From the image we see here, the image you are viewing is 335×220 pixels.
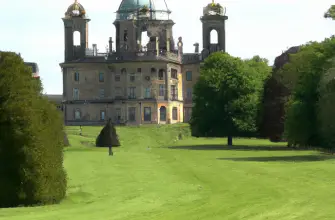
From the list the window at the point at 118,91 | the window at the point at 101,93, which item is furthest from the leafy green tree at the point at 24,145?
the window at the point at 101,93

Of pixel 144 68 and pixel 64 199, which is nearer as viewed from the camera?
pixel 64 199

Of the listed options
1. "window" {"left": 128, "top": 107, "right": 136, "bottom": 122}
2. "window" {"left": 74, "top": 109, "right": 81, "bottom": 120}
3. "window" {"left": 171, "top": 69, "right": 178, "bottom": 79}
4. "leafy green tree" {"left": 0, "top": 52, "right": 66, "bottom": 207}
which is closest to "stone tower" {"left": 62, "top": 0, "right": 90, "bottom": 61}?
"window" {"left": 74, "top": 109, "right": 81, "bottom": 120}

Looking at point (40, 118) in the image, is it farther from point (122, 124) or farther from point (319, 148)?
point (122, 124)

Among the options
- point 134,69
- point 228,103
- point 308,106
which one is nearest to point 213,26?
point 134,69

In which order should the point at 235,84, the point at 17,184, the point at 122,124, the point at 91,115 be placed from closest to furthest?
the point at 17,184
the point at 235,84
the point at 122,124
the point at 91,115

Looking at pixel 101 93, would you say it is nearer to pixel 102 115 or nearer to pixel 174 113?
pixel 102 115

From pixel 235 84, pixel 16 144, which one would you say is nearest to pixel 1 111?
pixel 16 144

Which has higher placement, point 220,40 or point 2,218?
point 220,40

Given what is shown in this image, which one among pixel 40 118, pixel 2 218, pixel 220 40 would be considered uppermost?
pixel 220 40

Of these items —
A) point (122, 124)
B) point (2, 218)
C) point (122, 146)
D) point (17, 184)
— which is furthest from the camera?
point (122, 124)

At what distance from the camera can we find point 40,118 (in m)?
32.9

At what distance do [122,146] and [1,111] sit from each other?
55.2 metres

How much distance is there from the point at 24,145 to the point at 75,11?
11790cm

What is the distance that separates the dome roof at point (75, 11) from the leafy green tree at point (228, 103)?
183 feet
